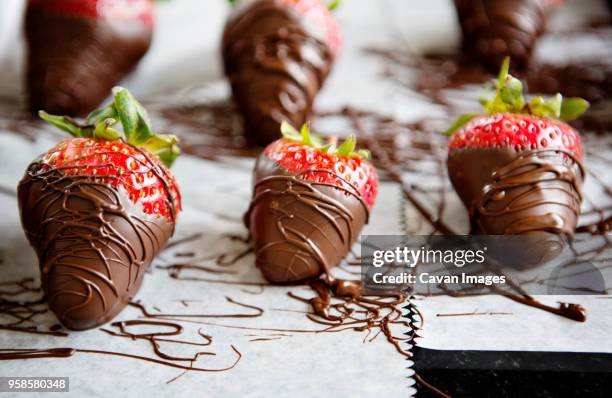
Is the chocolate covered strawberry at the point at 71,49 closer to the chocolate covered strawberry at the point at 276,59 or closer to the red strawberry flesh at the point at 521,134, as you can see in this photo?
the chocolate covered strawberry at the point at 276,59

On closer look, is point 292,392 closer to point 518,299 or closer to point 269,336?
point 269,336

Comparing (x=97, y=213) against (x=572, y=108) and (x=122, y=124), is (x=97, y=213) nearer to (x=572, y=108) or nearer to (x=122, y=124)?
(x=122, y=124)

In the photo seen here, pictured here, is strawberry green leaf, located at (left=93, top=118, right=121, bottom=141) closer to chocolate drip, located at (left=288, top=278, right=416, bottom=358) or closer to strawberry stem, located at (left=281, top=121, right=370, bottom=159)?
strawberry stem, located at (left=281, top=121, right=370, bottom=159)

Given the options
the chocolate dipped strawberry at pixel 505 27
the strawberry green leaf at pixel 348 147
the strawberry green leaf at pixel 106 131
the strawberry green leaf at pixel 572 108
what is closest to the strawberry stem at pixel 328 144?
the strawberry green leaf at pixel 348 147

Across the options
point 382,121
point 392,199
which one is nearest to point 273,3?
point 382,121

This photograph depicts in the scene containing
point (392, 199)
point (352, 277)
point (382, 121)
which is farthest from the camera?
point (382, 121)

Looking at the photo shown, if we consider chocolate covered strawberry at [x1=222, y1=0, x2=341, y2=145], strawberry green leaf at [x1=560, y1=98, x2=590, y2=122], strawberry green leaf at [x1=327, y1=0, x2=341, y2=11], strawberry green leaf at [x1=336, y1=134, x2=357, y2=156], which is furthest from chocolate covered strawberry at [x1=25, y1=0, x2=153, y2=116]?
strawberry green leaf at [x1=560, y1=98, x2=590, y2=122]
